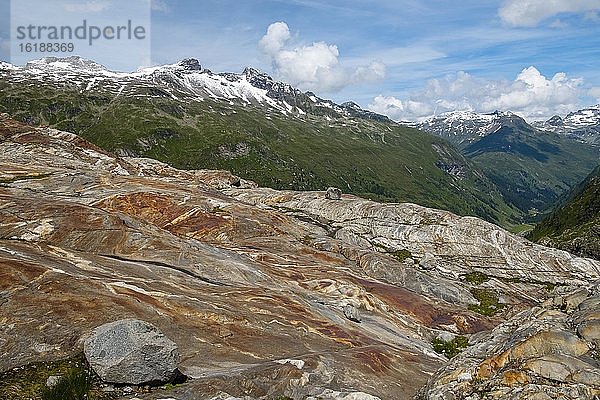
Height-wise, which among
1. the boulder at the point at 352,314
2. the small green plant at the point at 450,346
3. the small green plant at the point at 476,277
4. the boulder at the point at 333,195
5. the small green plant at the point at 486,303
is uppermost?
the boulder at the point at 333,195

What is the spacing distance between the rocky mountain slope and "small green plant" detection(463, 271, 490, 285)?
0.67m

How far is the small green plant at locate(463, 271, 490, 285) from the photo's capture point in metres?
76.1

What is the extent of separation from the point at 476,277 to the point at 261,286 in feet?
162

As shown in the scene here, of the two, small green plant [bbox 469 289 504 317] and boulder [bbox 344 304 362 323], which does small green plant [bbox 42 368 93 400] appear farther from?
small green plant [bbox 469 289 504 317]

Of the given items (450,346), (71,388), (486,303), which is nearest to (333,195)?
(486,303)

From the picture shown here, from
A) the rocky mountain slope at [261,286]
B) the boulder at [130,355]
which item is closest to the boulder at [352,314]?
the rocky mountain slope at [261,286]

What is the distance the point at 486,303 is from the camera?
66.5 metres

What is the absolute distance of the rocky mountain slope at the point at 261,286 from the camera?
22797 mm

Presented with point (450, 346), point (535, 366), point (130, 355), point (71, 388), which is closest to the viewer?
point (71, 388)

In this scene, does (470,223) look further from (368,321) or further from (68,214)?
(68,214)

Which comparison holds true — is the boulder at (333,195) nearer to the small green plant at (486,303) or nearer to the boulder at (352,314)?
the small green plant at (486,303)

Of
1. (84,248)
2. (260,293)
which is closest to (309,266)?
(260,293)

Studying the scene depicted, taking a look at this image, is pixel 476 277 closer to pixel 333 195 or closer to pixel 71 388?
pixel 333 195

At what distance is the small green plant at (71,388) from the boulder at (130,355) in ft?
2.01
